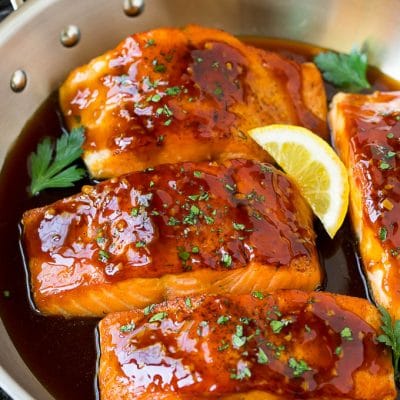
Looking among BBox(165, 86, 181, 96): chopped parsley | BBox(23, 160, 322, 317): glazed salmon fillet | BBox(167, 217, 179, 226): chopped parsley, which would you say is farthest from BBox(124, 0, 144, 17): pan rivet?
BBox(167, 217, 179, 226): chopped parsley

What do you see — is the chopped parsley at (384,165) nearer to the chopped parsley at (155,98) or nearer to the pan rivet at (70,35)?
the chopped parsley at (155,98)

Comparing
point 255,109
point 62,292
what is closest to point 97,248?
point 62,292

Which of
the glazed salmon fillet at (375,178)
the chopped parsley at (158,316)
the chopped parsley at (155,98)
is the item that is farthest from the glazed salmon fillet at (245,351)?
the chopped parsley at (155,98)

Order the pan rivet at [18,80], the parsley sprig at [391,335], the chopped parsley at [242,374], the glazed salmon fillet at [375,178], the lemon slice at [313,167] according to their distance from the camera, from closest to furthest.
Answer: the chopped parsley at [242,374] → the parsley sprig at [391,335] → the glazed salmon fillet at [375,178] → the lemon slice at [313,167] → the pan rivet at [18,80]

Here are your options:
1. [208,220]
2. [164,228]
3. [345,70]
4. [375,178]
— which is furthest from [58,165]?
[345,70]

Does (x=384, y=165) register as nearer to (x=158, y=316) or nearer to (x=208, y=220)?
(x=208, y=220)

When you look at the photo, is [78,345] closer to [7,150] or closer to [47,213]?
[47,213]
